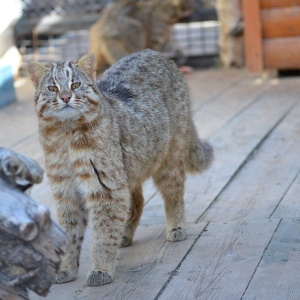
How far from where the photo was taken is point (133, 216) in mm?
4148

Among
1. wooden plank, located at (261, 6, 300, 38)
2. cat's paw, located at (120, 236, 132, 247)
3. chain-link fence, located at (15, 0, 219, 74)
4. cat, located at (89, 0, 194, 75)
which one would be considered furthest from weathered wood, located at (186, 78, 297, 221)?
chain-link fence, located at (15, 0, 219, 74)

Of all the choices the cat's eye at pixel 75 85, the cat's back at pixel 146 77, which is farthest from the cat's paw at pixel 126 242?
the cat's eye at pixel 75 85

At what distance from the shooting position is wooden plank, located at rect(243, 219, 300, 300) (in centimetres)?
316

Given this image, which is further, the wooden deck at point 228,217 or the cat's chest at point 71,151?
the cat's chest at point 71,151

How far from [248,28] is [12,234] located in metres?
5.99

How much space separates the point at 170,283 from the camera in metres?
3.39

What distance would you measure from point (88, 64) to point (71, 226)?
727 mm

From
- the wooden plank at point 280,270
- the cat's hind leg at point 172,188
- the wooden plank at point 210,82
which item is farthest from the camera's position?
the wooden plank at point 210,82

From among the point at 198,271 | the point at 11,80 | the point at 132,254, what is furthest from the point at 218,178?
the point at 11,80

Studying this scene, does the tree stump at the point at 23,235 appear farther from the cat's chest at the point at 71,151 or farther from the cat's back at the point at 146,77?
the cat's back at the point at 146,77

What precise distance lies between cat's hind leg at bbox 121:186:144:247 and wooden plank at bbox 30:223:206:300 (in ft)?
0.14

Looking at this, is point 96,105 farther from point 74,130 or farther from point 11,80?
point 11,80

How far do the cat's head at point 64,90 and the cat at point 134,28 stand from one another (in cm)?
498

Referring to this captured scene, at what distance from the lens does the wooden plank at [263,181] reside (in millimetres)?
4441
